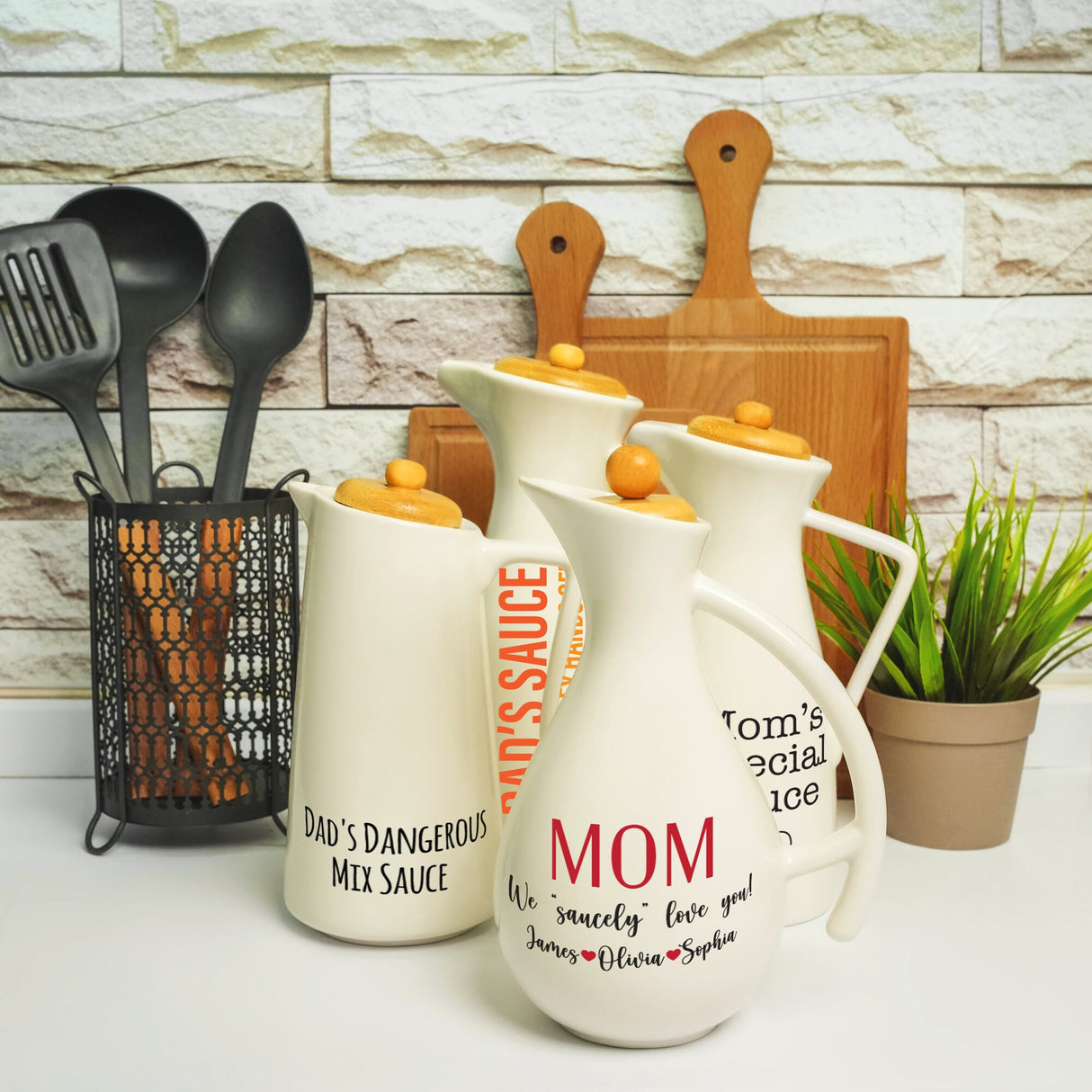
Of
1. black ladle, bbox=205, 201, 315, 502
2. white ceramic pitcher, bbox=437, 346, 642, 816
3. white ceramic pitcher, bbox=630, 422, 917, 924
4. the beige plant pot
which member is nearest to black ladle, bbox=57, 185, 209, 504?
black ladle, bbox=205, 201, 315, 502

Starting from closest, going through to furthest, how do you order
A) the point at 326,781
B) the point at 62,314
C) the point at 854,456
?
1. the point at 326,781
2. the point at 62,314
3. the point at 854,456

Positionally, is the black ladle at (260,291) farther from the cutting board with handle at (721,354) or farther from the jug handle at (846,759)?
the jug handle at (846,759)

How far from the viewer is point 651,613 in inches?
18.4

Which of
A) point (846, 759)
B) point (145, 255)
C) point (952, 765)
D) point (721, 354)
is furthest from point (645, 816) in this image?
point (145, 255)

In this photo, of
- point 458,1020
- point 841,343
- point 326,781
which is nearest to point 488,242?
point 841,343

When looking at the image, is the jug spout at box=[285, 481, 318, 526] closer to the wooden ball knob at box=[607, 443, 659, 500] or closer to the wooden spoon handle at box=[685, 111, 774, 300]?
the wooden ball knob at box=[607, 443, 659, 500]

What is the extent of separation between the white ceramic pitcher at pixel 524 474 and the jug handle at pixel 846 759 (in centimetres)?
17

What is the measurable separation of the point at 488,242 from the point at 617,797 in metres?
0.54

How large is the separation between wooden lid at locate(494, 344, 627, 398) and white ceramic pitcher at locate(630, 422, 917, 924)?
6 centimetres

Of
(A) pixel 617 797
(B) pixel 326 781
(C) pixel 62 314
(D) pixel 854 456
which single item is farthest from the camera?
(D) pixel 854 456

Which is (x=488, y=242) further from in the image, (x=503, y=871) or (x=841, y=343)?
(x=503, y=871)

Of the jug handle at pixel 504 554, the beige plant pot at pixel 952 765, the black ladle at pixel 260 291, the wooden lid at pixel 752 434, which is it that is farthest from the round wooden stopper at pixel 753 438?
the black ladle at pixel 260 291

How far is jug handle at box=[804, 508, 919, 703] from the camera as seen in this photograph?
22.9 inches

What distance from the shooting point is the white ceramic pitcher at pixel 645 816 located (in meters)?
0.46
